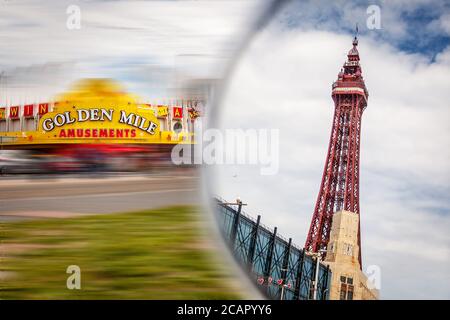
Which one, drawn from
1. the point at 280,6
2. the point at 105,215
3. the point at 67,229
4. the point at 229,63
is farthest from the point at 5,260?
the point at 280,6

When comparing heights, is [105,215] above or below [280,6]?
below

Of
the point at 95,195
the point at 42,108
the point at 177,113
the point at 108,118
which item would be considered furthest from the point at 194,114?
the point at 42,108

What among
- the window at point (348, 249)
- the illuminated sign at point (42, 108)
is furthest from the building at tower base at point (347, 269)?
the illuminated sign at point (42, 108)

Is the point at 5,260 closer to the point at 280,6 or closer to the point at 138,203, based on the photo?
the point at 138,203

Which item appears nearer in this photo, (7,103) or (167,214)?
(167,214)

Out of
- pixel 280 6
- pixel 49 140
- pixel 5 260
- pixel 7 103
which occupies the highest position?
pixel 280 6

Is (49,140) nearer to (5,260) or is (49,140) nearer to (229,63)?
(5,260)

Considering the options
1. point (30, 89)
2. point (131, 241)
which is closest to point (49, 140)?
point (30, 89)
